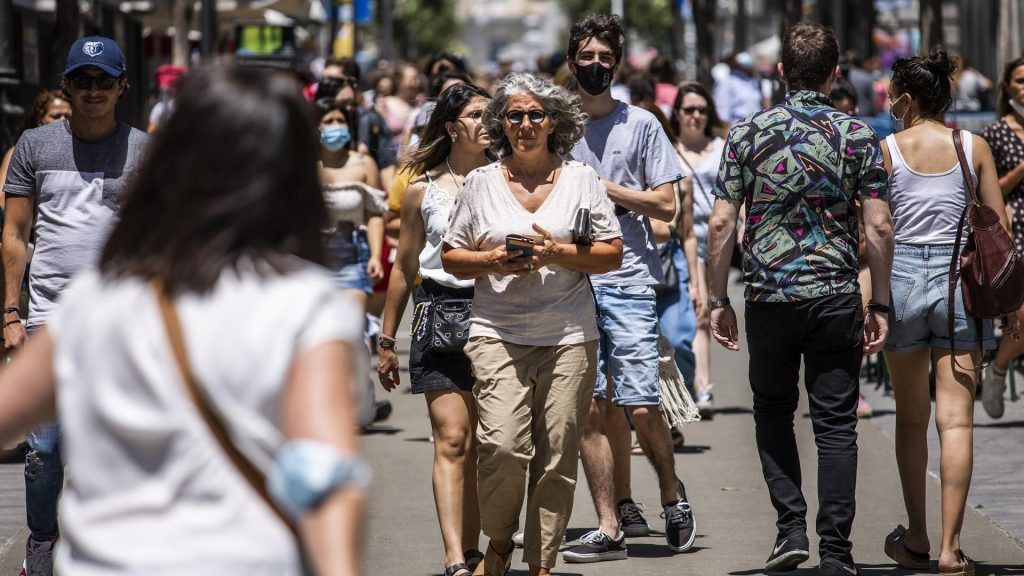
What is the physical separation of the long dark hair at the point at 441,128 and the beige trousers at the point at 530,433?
3.03ft

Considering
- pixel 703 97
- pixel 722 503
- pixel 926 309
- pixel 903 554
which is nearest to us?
pixel 926 309

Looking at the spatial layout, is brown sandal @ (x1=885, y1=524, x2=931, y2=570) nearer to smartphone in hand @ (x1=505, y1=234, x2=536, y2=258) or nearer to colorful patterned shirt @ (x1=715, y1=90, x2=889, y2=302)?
colorful patterned shirt @ (x1=715, y1=90, x2=889, y2=302)

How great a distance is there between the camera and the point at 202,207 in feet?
8.36

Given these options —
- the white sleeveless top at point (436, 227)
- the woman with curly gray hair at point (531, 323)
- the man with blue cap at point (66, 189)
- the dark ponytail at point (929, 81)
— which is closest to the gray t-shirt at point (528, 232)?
the woman with curly gray hair at point (531, 323)

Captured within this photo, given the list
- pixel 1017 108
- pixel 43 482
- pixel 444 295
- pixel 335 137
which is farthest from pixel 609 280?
pixel 335 137

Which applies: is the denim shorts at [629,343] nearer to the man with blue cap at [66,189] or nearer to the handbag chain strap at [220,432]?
the man with blue cap at [66,189]

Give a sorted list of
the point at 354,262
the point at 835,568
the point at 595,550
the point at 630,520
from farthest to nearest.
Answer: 1. the point at 354,262
2. the point at 630,520
3. the point at 595,550
4. the point at 835,568

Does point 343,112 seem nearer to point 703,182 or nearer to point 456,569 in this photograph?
point 703,182

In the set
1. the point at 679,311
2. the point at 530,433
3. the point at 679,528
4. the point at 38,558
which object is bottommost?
the point at 679,528

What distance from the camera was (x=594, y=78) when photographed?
6902 millimetres

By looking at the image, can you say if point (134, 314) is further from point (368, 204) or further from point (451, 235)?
point (368, 204)

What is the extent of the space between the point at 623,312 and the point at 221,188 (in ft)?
14.0

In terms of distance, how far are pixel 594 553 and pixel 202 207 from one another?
4273 mm

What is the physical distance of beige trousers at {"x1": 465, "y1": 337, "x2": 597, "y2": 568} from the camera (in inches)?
225
